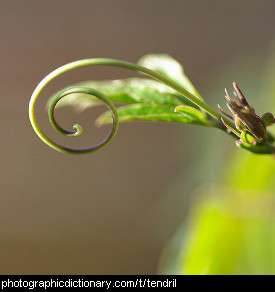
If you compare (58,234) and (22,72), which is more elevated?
(22,72)

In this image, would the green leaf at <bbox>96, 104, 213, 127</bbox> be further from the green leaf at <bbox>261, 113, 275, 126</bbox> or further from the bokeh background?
the bokeh background

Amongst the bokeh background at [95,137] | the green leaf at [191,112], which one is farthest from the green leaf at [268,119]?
the bokeh background at [95,137]

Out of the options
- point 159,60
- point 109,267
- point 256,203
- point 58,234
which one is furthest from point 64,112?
point 159,60

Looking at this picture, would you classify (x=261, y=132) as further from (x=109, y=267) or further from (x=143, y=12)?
(x=143, y=12)
